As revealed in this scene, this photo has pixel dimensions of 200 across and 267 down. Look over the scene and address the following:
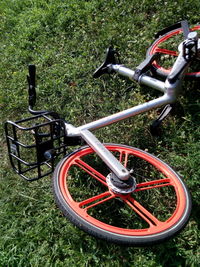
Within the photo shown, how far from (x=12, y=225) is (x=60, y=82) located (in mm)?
1953

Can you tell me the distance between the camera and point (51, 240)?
2420mm

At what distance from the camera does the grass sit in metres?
2.32

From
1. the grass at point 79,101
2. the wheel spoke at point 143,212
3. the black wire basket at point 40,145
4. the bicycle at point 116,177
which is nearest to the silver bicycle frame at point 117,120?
the bicycle at point 116,177

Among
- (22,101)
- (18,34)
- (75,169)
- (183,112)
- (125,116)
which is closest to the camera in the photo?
(125,116)

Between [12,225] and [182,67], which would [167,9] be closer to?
[182,67]

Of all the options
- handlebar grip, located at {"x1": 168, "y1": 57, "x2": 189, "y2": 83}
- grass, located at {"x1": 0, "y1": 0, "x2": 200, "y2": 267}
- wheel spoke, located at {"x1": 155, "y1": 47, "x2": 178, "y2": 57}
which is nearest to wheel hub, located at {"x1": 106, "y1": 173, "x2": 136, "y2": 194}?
grass, located at {"x1": 0, "y1": 0, "x2": 200, "y2": 267}

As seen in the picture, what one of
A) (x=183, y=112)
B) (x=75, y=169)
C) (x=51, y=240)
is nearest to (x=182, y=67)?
(x=183, y=112)

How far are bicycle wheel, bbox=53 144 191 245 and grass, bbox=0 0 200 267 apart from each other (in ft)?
0.69

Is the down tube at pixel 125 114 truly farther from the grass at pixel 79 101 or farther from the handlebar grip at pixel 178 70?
the grass at pixel 79 101

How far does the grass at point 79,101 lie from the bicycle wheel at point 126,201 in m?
0.21

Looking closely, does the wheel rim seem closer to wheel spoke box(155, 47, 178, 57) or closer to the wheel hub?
the wheel hub

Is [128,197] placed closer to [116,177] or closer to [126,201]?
[126,201]

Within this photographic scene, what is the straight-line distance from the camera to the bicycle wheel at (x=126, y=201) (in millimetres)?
1938

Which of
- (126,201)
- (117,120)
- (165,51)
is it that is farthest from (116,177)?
(165,51)
